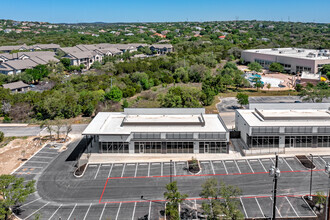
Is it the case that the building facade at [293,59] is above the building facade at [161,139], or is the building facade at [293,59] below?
above

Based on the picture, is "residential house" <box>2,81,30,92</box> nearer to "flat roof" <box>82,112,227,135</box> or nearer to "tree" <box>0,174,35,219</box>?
"flat roof" <box>82,112,227,135</box>

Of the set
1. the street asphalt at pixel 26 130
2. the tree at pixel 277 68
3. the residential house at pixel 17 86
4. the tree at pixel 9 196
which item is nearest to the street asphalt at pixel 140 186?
the tree at pixel 9 196

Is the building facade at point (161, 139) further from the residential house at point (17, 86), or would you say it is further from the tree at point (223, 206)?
the residential house at point (17, 86)

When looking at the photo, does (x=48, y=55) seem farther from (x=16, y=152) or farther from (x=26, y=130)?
(x=16, y=152)

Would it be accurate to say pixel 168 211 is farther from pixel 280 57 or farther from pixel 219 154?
pixel 280 57

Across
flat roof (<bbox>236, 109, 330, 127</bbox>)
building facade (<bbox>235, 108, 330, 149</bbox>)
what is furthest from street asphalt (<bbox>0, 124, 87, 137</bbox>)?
building facade (<bbox>235, 108, 330, 149</bbox>)

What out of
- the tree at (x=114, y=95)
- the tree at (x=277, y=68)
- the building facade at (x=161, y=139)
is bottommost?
the building facade at (x=161, y=139)

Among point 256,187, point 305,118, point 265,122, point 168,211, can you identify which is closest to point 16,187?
point 168,211
